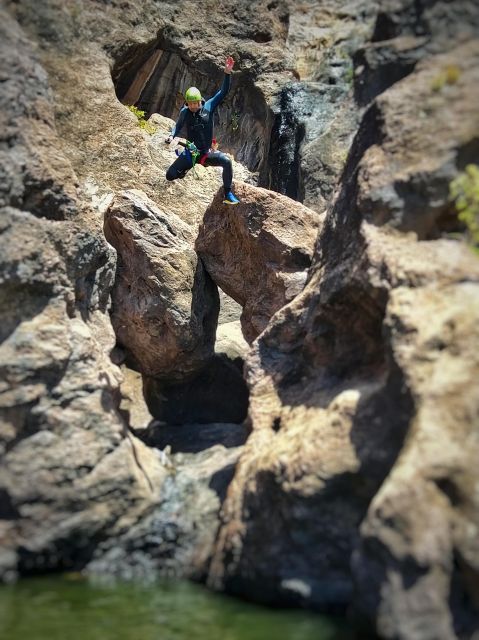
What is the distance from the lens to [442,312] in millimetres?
6477

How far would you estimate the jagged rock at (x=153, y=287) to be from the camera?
12.3m

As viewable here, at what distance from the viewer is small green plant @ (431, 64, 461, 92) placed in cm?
759

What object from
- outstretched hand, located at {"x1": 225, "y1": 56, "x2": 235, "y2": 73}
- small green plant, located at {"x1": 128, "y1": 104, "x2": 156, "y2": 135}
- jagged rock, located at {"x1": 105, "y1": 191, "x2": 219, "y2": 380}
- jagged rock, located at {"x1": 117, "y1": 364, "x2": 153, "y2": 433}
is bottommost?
jagged rock, located at {"x1": 117, "y1": 364, "x2": 153, "y2": 433}

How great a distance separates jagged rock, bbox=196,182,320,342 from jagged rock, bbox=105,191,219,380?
555 millimetres

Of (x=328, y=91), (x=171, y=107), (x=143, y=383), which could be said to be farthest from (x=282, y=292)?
(x=171, y=107)

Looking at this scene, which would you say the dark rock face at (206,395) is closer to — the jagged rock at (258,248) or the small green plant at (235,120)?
the jagged rock at (258,248)

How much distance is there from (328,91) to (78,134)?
21.6ft

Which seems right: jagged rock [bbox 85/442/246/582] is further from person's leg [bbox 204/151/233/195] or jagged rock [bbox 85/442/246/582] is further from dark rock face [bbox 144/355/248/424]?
person's leg [bbox 204/151/233/195]

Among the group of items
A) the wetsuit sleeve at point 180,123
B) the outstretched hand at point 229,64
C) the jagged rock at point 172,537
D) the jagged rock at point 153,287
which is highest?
the outstretched hand at point 229,64

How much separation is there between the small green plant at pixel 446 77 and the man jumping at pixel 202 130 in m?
4.77

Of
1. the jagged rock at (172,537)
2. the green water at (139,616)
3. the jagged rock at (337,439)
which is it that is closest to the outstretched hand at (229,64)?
the jagged rock at (337,439)

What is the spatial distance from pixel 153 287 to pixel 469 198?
6.70 m

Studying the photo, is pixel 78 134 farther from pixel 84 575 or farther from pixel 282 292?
pixel 84 575

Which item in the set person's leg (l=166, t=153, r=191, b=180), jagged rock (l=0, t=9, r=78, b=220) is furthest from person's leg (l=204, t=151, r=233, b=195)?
jagged rock (l=0, t=9, r=78, b=220)
